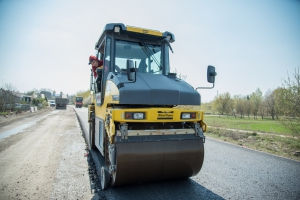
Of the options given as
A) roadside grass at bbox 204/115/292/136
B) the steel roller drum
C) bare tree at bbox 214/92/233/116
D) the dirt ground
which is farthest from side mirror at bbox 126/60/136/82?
bare tree at bbox 214/92/233/116

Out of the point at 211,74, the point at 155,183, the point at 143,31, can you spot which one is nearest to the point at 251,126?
the point at 211,74

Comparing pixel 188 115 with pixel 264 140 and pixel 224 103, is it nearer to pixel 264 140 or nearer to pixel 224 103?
pixel 264 140

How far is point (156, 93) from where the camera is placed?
3410 millimetres

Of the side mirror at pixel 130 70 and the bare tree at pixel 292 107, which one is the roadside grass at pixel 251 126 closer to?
the bare tree at pixel 292 107

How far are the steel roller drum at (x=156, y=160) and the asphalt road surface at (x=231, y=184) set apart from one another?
272 millimetres

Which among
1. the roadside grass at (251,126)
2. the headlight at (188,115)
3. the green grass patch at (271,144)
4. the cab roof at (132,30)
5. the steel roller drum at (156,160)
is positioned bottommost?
the roadside grass at (251,126)

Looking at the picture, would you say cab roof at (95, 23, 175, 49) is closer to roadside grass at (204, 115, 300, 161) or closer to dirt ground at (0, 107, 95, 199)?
dirt ground at (0, 107, 95, 199)

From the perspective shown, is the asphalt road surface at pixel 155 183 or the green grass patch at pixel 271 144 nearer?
the asphalt road surface at pixel 155 183

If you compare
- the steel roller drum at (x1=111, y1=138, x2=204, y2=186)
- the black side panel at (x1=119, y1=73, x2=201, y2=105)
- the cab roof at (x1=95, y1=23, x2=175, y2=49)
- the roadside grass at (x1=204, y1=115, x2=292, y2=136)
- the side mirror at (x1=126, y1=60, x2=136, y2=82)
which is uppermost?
the cab roof at (x1=95, y1=23, x2=175, y2=49)

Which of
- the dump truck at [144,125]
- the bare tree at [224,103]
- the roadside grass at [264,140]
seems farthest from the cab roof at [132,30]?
the bare tree at [224,103]

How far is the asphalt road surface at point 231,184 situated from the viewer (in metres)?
3.49

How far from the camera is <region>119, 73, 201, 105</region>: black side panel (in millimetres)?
3301

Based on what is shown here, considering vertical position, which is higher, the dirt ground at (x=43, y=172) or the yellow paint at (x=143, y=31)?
the yellow paint at (x=143, y=31)

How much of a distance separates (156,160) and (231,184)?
1.82 m
